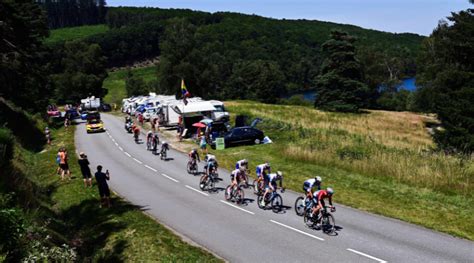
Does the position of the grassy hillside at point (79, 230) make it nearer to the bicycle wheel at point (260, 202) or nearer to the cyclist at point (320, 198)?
the cyclist at point (320, 198)

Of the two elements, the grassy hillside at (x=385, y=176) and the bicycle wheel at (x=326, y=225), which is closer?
the bicycle wheel at (x=326, y=225)

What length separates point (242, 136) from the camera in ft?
113

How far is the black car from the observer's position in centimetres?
3403

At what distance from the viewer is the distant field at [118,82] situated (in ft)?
410

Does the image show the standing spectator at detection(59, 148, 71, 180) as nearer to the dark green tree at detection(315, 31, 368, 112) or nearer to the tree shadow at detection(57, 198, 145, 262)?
the tree shadow at detection(57, 198, 145, 262)

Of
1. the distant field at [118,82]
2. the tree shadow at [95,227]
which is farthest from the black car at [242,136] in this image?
the distant field at [118,82]

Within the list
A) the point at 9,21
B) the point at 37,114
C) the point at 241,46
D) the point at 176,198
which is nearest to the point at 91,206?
the point at 176,198

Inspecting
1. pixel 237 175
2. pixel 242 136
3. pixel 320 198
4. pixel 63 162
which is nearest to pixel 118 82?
pixel 242 136

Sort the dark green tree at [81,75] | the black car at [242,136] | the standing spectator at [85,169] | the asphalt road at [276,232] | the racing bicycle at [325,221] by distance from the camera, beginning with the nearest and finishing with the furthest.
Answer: the asphalt road at [276,232], the racing bicycle at [325,221], the standing spectator at [85,169], the black car at [242,136], the dark green tree at [81,75]

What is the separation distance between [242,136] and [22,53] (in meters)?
23.6

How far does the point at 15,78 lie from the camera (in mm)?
39438

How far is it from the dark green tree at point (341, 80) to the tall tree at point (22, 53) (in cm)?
4117

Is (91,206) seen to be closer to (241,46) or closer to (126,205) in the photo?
(126,205)

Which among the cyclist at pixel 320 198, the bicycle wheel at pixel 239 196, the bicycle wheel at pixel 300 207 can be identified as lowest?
the bicycle wheel at pixel 239 196
